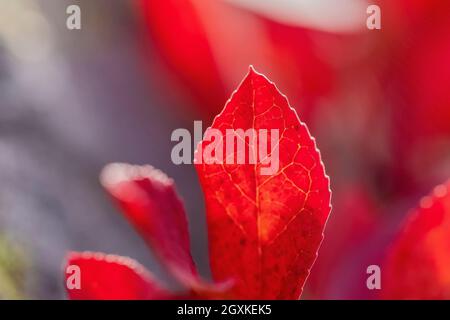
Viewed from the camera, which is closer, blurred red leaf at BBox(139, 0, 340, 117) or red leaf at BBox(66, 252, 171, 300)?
red leaf at BBox(66, 252, 171, 300)

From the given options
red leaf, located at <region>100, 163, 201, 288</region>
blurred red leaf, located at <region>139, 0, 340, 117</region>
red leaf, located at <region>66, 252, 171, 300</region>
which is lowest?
red leaf, located at <region>66, 252, 171, 300</region>

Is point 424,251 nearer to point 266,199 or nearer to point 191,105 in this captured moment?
point 266,199

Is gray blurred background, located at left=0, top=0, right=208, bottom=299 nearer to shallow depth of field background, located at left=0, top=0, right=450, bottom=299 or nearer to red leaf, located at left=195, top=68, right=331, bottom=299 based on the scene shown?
shallow depth of field background, located at left=0, top=0, right=450, bottom=299

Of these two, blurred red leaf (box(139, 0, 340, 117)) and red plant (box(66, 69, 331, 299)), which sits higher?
blurred red leaf (box(139, 0, 340, 117))

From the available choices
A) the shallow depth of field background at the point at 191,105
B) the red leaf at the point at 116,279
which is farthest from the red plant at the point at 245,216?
the shallow depth of field background at the point at 191,105

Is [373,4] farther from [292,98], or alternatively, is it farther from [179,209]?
[179,209]

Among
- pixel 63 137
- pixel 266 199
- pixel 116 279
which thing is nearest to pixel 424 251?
pixel 266 199

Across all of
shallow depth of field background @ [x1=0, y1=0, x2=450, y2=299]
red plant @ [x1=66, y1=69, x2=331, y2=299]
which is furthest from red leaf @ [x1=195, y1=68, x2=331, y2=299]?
shallow depth of field background @ [x1=0, y1=0, x2=450, y2=299]
